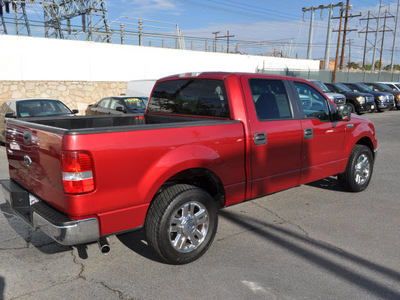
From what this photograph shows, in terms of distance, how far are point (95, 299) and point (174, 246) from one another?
0.84 meters

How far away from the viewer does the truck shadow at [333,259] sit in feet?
10.4

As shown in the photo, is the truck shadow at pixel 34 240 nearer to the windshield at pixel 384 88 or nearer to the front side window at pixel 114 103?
the front side window at pixel 114 103

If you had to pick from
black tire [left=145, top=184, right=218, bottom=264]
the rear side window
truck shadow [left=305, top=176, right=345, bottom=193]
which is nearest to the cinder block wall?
the rear side window

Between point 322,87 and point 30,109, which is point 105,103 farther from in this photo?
point 322,87

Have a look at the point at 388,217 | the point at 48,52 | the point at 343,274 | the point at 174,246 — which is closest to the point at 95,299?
the point at 174,246

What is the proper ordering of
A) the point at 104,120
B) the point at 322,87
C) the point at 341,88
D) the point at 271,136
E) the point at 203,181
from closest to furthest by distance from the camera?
the point at 203,181
the point at 271,136
the point at 104,120
the point at 322,87
the point at 341,88

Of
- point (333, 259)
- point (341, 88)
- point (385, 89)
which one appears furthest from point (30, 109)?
point (385, 89)

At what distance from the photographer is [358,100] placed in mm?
18484

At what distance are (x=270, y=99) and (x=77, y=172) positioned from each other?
100 inches

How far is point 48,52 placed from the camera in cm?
1708

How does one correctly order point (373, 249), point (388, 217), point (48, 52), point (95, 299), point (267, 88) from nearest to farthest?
point (95, 299) < point (373, 249) < point (267, 88) < point (388, 217) < point (48, 52)

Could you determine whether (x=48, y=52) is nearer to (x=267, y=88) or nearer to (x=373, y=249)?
(x=267, y=88)

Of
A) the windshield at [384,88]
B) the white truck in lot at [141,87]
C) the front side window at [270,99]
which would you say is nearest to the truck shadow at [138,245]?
the front side window at [270,99]

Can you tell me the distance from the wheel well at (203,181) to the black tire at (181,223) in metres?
0.11
